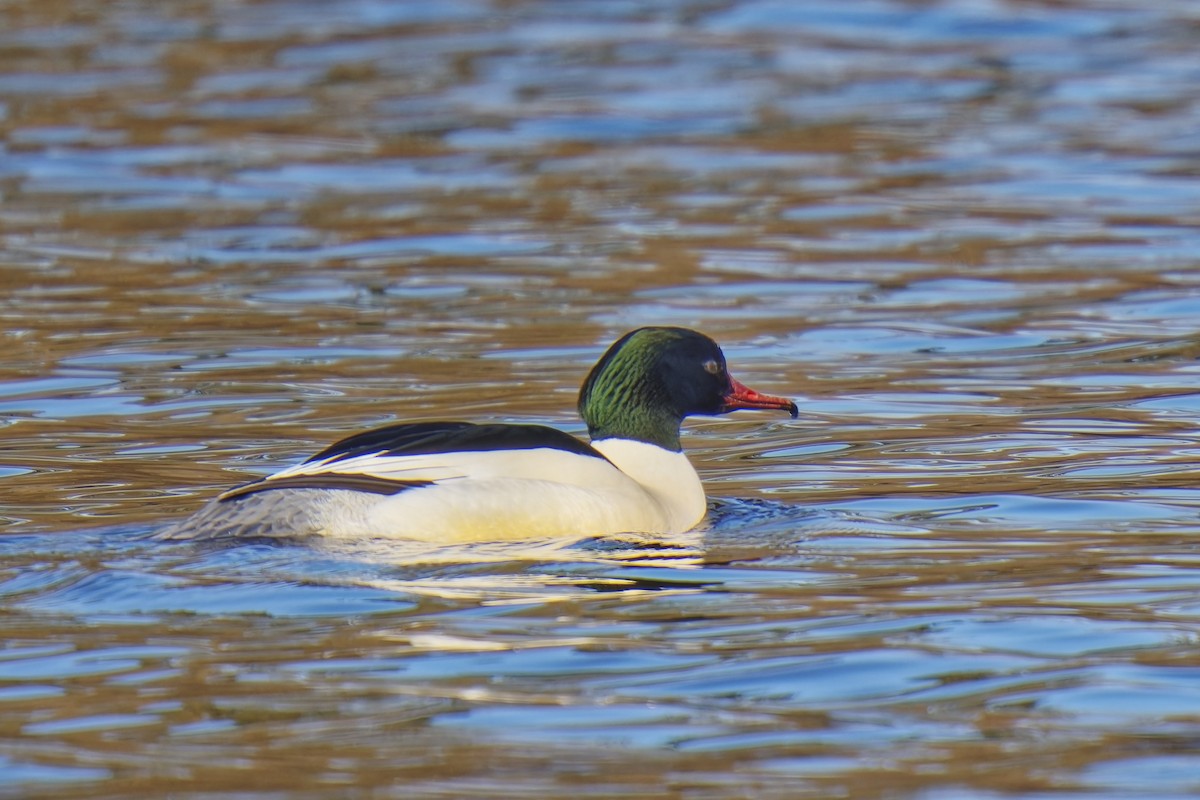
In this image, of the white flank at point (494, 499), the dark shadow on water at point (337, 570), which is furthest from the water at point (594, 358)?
the white flank at point (494, 499)

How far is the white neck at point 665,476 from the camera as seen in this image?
26.3 ft

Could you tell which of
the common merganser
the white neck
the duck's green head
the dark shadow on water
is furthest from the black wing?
the duck's green head

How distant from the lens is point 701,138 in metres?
18.8

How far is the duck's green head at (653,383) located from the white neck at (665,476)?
0.27 feet

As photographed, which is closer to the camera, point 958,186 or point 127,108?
point 958,186

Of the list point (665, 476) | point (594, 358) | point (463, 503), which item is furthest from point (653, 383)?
point (594, 358)

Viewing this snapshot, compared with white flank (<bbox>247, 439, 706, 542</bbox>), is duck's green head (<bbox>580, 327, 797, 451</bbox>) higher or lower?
higher

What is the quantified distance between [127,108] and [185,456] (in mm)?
11064

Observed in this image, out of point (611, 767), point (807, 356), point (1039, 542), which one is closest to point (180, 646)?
point (611, 767)

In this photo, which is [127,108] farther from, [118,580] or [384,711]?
[384,711]

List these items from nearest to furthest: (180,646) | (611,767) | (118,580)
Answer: (611,767) → (180,646) → (118,580)

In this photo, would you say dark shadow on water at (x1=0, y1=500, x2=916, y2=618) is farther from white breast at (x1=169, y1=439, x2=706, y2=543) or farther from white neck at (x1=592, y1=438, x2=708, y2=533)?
white neck at (x1=592, y1=438, x2=708, y2=533)

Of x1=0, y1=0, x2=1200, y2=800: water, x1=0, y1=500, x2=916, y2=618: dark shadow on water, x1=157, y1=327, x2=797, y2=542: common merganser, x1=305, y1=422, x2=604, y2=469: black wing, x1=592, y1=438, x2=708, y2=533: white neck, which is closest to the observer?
x1=0, y1=0, x2=1200, y2=800: water

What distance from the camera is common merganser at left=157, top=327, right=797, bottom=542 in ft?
23.8
